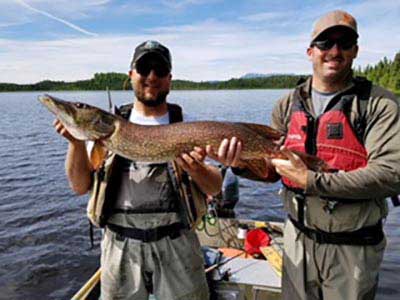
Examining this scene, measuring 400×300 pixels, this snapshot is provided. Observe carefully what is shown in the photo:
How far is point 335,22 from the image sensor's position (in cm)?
276

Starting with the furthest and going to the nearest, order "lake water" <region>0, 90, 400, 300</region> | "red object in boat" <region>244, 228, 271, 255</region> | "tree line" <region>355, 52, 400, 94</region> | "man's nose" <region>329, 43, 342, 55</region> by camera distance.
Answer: "tree line" <region>355, 52, 400, 94</region> < "lake water" <region>0, 90, 400, 300</region> < "red object in boat" <region>244, 228, 271, 255</region> < "man's nose" <region>329, 43, 342, 55</region>

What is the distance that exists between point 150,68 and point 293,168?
1.17 meters

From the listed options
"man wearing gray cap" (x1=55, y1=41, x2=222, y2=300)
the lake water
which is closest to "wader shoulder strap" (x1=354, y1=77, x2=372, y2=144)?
"man wearing gray cap" (x1=55, y1=41, x2=222, y2=300)

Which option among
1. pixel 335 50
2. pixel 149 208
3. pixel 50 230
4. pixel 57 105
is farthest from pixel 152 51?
pixel 50 230

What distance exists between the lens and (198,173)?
2.76 meters

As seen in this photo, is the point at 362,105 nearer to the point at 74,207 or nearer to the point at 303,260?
the point at 303,260

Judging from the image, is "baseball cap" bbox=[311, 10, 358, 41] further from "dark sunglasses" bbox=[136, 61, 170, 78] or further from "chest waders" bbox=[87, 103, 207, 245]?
"chest waders" bbox=[87, 103, 207, 245]

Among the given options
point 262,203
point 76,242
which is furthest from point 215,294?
point 262,203

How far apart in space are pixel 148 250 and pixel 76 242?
6.46 meters

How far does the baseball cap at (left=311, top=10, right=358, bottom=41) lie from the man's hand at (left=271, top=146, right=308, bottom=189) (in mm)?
838

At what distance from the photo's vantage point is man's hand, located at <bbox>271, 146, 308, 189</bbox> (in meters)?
2.62

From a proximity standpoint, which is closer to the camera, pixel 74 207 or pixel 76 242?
pixel 76 242

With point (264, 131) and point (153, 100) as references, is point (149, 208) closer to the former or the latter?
point (153, 100)

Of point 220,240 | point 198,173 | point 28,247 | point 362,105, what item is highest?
point 362,105
